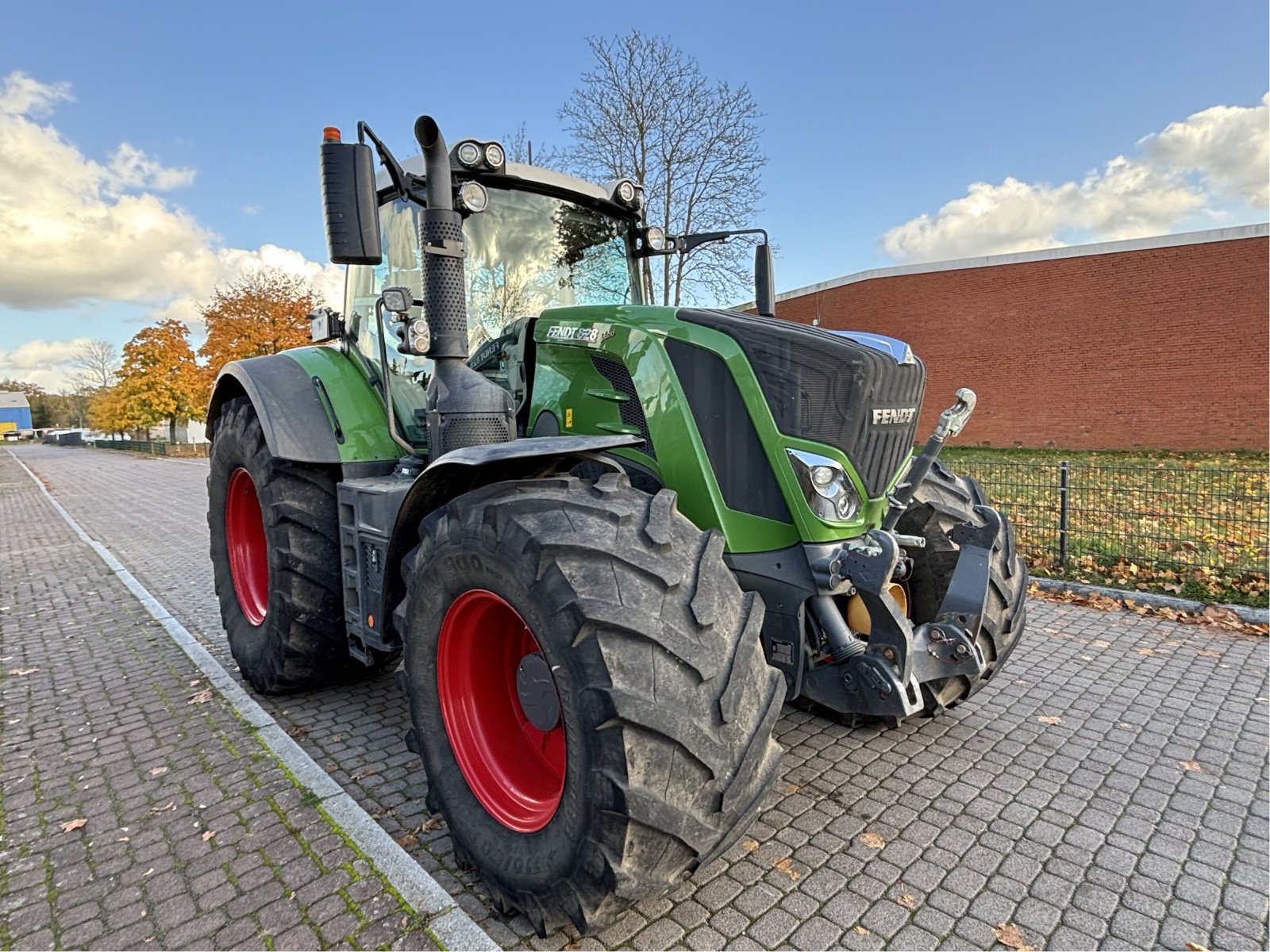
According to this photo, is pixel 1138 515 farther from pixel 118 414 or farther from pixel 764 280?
pixel 118 414

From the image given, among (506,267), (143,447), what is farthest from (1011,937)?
(143,447)

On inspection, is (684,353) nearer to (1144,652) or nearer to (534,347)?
(534,347)

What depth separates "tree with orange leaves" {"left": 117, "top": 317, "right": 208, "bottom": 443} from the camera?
1503 inches

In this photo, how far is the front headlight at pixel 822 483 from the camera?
2.64 metres

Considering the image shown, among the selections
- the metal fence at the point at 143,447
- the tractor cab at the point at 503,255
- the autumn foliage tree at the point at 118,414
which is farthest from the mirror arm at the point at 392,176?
the metal fence at the point at 143,447

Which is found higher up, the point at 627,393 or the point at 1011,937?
the point at 627,393

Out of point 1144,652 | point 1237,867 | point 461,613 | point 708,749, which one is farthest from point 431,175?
point 1144,652

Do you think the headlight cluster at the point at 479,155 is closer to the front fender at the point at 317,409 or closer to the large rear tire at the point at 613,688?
the front fender at the point at 317,409

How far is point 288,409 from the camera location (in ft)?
12.7

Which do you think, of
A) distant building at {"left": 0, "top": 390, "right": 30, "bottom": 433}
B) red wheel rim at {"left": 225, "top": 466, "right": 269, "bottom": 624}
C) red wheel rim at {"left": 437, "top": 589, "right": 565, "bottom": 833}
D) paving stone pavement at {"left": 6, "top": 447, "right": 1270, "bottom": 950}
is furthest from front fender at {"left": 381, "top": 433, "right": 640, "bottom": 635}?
distant building at {"left": 0, "top": 390, "right": 30, "bottom": 433}

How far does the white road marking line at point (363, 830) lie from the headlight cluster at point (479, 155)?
109 inches

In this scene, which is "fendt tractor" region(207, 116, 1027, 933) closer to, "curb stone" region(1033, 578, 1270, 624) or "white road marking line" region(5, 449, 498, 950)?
"white road marking line" region(5, 449, 498, 950)

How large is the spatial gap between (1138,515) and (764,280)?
4671 millimetres

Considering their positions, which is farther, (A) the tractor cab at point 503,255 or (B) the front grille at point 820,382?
(A) the tractor cab at point 503,255
